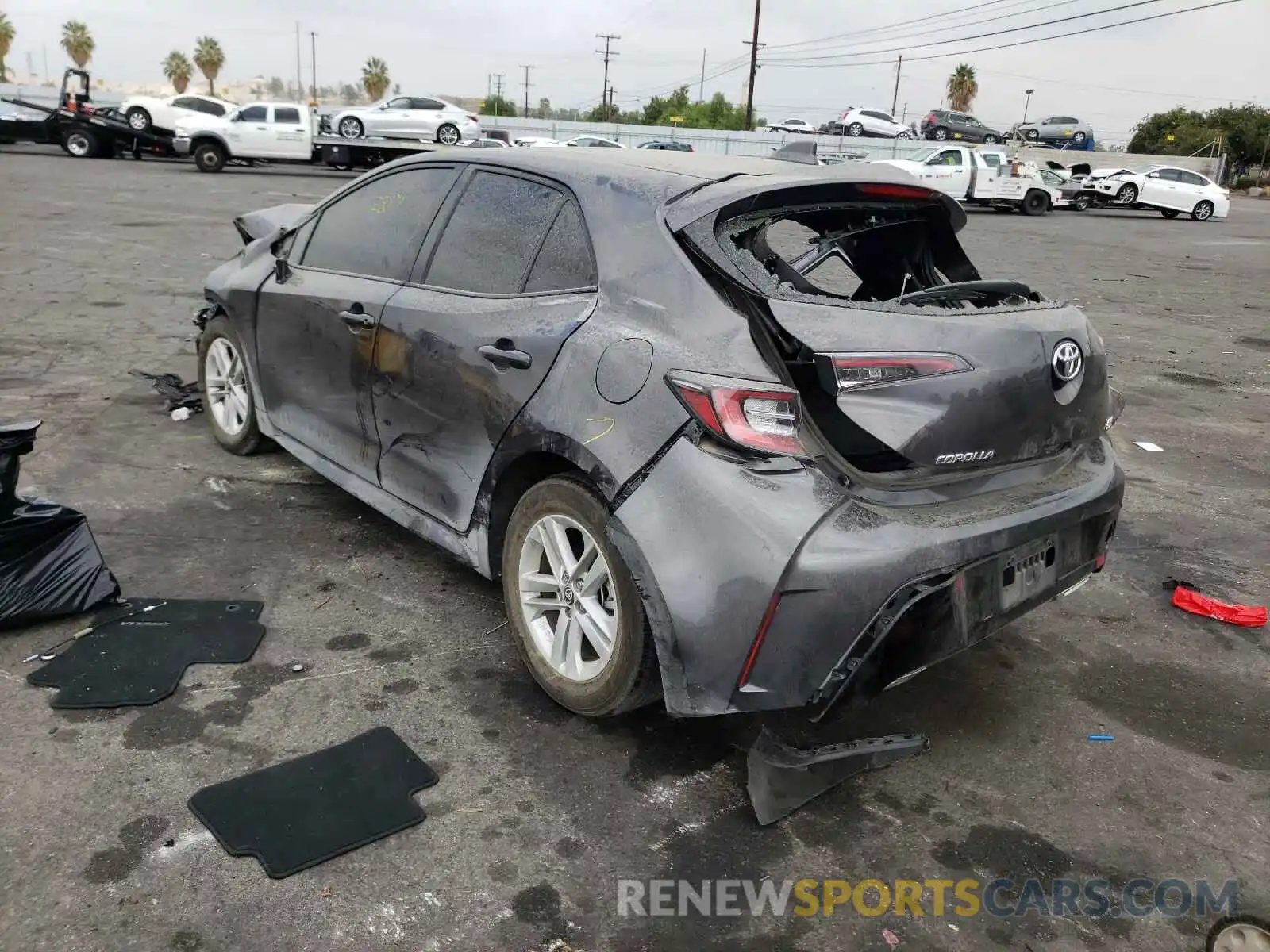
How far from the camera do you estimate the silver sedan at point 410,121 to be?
92.5 feet

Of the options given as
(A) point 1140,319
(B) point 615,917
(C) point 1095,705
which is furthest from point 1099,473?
(A) point 1140,319

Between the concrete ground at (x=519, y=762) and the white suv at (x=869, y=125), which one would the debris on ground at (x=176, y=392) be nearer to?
the concrete ground at (x=519, y=762)

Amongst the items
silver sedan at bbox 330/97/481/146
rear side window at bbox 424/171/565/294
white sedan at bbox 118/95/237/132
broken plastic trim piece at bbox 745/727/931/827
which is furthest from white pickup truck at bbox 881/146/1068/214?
broken plastic trim piece at bbox 745/727/931/827

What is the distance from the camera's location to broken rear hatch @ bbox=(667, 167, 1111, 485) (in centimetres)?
256

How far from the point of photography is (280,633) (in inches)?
137

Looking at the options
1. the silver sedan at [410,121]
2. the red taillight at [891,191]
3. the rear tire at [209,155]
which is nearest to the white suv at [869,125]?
the silver sedan at [410,121]

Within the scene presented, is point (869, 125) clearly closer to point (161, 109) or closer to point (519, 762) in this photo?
point (161, 109)

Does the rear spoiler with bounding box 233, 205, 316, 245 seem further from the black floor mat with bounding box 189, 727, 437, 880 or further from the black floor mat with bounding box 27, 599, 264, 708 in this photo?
the black floor mat with bounding box 189, 727, 437, 880

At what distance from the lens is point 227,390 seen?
5.15 m

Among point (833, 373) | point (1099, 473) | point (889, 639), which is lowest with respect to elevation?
point (889, 639)

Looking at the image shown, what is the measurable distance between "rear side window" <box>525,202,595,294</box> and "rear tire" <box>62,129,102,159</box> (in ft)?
94.4

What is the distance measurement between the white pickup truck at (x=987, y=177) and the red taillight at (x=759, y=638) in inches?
992

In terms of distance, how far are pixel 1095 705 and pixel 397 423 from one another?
2.65m

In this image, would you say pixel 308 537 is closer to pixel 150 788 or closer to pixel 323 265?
pixel 323 265
